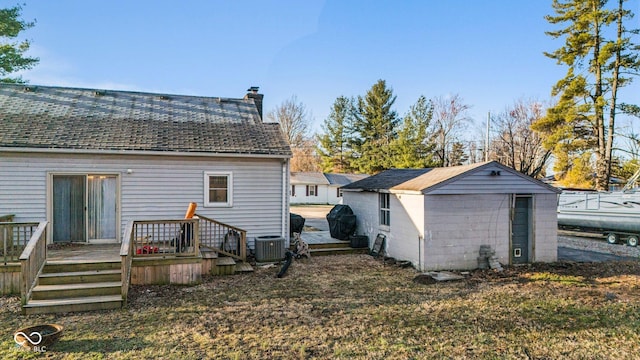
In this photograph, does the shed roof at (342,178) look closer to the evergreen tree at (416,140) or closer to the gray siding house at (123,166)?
the evergreen tree at (416,140)

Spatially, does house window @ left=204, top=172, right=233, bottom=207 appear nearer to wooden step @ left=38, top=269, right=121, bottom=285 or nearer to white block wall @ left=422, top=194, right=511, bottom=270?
wooden step @ left=38, top=269, right=121, bottom=285

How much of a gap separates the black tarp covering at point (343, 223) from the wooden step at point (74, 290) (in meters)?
7.26

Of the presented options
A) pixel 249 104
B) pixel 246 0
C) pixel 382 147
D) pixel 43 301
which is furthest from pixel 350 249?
pixel 382 147

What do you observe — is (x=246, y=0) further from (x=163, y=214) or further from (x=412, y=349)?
(x=412, y=349)

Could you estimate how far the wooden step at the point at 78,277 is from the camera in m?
6.65

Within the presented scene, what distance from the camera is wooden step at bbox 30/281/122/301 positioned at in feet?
20.5

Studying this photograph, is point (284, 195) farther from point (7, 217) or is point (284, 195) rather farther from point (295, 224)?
point (7, 217)

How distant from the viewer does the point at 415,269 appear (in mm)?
9430

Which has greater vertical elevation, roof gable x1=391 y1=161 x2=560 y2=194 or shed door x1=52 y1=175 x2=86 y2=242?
roof gable x1=391 y1=161 x2=560 y2=194

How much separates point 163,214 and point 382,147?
31055 mm

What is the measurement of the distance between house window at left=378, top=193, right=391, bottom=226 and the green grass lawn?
9.13ft

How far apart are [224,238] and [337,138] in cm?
Result: 3621

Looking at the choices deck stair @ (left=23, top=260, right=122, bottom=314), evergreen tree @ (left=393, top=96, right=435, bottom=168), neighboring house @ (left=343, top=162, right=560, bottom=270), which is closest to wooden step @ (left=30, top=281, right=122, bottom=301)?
deck stair @ (left=23, top=260, right=122, bottom=314)

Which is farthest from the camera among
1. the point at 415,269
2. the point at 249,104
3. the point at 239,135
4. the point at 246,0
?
the point at 246,0
